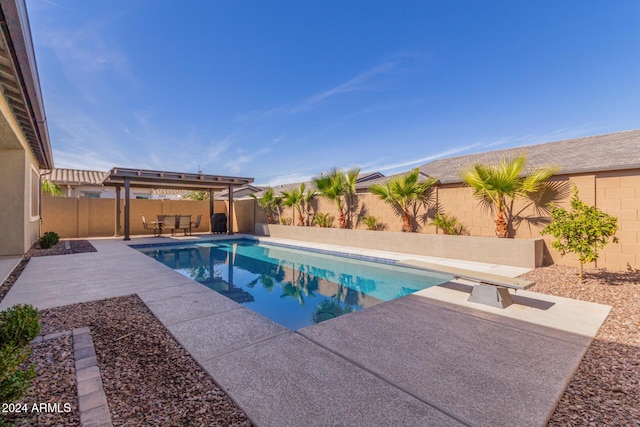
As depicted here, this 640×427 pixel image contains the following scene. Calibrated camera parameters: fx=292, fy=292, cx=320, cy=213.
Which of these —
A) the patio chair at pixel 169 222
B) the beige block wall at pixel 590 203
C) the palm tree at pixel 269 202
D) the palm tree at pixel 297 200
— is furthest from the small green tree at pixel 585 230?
the patio chair at pixel 169 222

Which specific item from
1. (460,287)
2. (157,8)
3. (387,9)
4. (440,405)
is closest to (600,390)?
(440,405)

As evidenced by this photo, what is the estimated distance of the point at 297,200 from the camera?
14.3 meters

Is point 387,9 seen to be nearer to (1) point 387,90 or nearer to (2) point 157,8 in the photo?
(1) point 387,90

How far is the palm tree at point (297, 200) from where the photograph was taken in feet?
46.6

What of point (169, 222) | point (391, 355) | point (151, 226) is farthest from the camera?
point (151, 226)

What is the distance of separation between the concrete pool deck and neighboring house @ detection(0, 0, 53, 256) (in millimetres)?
3287

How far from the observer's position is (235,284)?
22.6 ft

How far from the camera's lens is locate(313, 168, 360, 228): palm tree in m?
12.1

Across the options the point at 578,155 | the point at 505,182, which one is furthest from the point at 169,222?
the point at 578,155

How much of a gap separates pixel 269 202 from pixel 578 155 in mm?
12778

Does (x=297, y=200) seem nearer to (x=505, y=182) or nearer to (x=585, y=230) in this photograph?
(x=505, y=182)

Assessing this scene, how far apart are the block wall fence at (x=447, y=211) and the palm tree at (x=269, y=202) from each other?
1.87ft

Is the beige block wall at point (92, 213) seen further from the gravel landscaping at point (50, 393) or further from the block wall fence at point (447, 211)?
the gravel landscaping at point (50, 393)

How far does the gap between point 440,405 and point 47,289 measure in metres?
6.40
